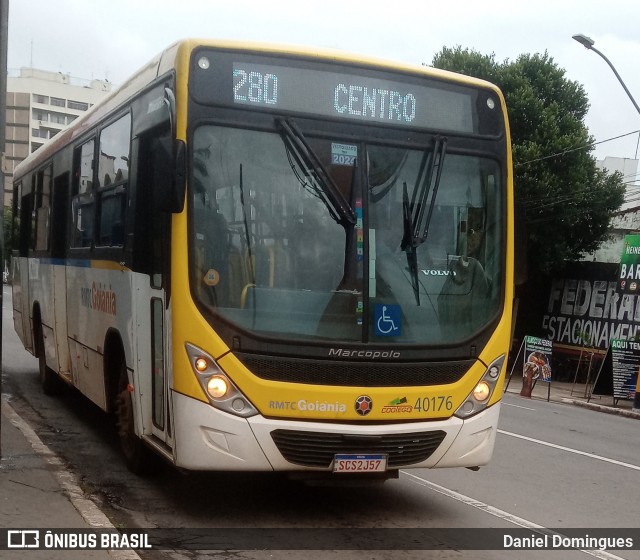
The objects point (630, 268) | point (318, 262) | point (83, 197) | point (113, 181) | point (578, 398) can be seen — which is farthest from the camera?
point (630, 268)

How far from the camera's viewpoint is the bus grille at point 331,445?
261 inches

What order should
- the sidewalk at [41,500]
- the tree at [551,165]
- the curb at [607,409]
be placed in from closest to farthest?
the sidewalk at [41,500] → the curb at [607,409] → the tree at [551,165]

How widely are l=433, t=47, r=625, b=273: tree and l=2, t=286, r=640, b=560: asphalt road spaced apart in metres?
21.0

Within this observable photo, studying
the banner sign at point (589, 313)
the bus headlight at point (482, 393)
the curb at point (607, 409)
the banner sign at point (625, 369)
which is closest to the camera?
the bus headlight at point (482, 393)

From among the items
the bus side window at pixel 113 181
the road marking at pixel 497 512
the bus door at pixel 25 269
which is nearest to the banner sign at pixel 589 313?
the bus door at pixel 25 269

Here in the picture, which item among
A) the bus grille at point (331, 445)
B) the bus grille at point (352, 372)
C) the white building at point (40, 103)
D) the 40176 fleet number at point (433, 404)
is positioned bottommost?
the bus grille at point (331, 445)

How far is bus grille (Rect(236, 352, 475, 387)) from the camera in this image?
6629 mm

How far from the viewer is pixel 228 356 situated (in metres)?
6.59

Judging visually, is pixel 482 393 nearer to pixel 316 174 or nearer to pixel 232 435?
pixel 232 435

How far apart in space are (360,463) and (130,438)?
2.54 metres

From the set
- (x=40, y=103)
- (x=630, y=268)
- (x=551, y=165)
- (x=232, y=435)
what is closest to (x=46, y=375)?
(x=232, y=435)

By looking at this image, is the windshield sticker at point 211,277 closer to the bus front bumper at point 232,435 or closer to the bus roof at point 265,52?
the bus front bumper at point 232,435

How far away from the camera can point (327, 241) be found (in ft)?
22.5

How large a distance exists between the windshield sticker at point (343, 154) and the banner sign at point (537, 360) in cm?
1841
